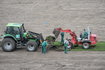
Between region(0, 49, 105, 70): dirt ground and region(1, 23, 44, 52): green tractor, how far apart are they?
18.1 inches

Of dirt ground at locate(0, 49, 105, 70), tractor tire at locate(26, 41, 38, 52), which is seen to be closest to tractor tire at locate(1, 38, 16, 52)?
dirt ground at locate(0, 49, 105, 70)

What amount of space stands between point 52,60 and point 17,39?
3833mm

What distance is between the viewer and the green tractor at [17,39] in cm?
1823

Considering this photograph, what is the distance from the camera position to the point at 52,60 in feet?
52.9

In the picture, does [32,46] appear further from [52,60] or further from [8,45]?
[52,60]

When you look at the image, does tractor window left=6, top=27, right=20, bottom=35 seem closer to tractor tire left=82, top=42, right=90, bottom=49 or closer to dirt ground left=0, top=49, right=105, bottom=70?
dirt ground left=0, top=49, right=105, bottom=70

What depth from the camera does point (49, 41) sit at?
62.4 feet

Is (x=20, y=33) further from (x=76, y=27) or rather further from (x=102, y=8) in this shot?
(x=102, y=8)

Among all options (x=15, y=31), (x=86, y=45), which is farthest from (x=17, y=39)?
(x=86, y=45)

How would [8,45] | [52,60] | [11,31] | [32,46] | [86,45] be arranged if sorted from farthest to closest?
[86,45]
[11,31]
[8,45]
[32,46]
[52,60]

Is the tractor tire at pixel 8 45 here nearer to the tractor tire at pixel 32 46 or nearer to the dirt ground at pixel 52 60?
the dirt ground at pixel 52 60

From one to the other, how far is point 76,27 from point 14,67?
12.8 meters

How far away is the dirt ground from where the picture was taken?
14.8 meters

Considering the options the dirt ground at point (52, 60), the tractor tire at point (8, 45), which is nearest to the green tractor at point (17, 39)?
the tractor tire at point (8, 45)
